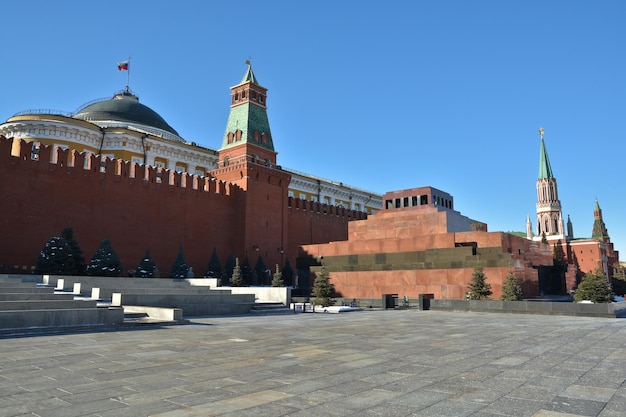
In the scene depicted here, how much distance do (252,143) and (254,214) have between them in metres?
4.80

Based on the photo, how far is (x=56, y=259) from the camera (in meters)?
19.9

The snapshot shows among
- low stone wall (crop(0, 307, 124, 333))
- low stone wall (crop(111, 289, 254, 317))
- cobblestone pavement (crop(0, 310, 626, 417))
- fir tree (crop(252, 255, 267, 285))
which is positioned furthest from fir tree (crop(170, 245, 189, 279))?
cobblestone pavement (crop(0, 310, 626, 417))

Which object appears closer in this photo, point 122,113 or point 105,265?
point 105,265

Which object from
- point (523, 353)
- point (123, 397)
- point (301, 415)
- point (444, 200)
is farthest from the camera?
point (444, 200)

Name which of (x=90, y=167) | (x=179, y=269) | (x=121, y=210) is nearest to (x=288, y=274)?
(x=179, y=269)

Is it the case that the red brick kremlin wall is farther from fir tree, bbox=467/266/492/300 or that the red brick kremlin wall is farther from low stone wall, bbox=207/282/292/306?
fir tree, bbox=467/266/492/300

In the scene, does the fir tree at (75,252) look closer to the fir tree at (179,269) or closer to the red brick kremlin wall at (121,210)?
the red brick kremlin wall at (121,210)

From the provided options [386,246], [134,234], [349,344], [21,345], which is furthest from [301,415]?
[134,234]

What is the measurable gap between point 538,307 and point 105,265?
1815cm

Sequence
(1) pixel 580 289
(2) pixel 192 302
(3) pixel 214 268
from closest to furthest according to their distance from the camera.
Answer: (2) pixel 192 302 < (1) pixel 580 289 < (3) pixel 214 268

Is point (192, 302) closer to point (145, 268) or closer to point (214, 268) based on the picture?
point (145, 268)

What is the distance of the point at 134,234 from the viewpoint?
25.3m

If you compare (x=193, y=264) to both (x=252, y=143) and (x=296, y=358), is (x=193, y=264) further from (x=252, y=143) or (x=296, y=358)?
(x=296, y=358)

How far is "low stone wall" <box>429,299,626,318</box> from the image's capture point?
14978 mm
